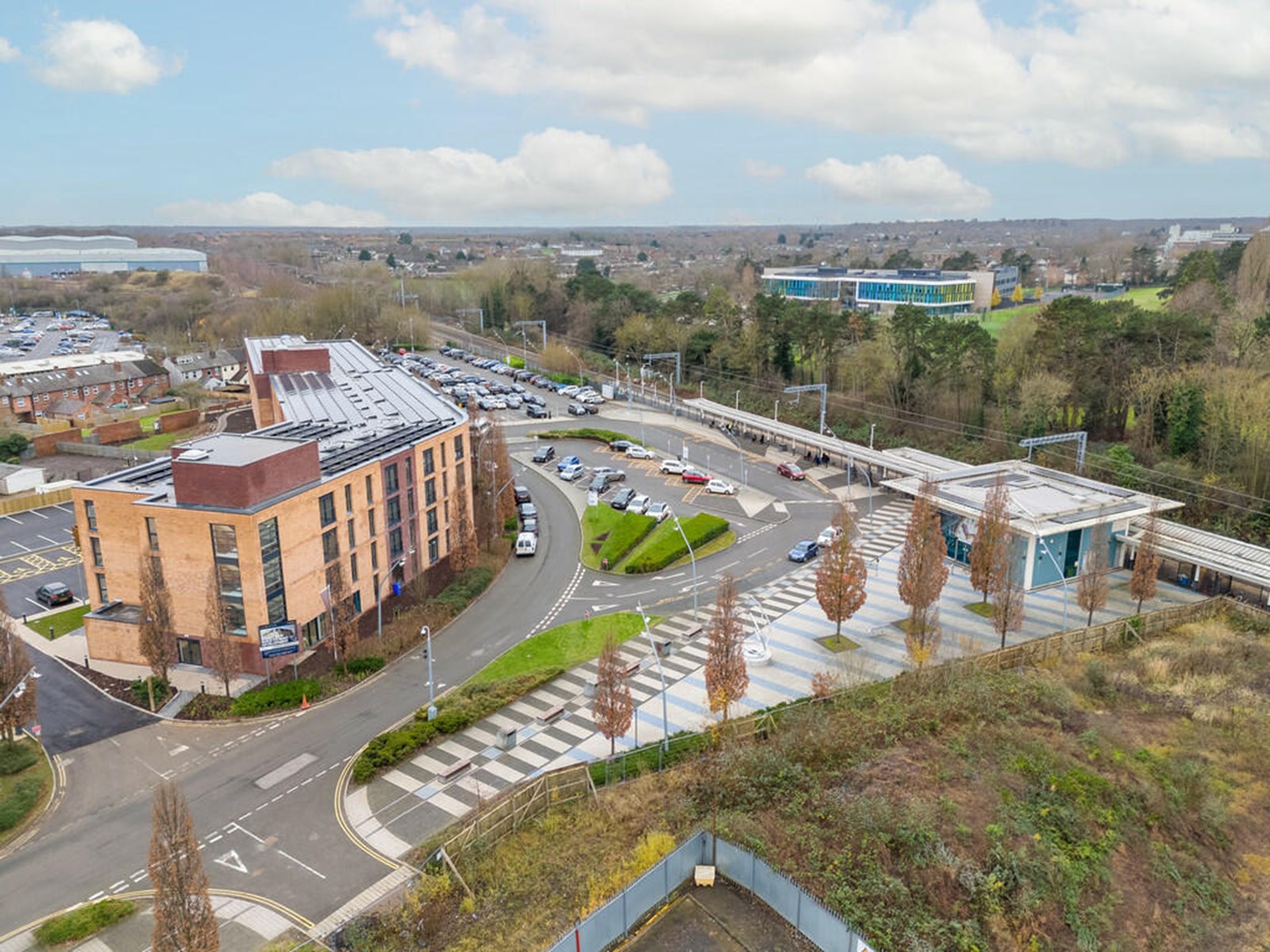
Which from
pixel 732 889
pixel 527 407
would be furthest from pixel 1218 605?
pixel 527 407

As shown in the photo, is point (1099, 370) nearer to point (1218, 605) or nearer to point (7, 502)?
point (1218, 605)

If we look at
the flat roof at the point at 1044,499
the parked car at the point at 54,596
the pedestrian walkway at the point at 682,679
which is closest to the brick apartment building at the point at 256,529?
the parked car at the point at 54,596

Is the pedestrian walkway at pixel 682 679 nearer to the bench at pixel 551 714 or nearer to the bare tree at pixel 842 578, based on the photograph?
the bench at pixel 551 714

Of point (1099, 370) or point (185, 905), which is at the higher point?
point (1099, 370)

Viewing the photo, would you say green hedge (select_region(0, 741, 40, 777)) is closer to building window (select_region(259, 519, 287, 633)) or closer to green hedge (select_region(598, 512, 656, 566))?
building window (select_region(259, 519, 287, 633))

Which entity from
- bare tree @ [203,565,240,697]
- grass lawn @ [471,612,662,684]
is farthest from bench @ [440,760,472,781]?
bare tree @ [203,565,240,697]

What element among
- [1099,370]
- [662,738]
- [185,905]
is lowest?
[662,738]
